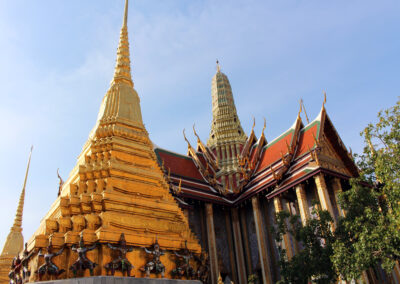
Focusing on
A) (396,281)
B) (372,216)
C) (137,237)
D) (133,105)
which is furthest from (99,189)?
(396,281)

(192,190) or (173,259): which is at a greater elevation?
(192,190)

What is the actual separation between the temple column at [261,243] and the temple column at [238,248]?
126 cm

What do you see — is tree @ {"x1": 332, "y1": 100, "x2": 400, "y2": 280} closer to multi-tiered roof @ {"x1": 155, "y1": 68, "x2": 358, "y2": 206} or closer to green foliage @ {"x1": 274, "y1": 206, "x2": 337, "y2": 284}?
green foliage @ {"x1": 274, "y1": 206, "x2": 337, "y2": 284}

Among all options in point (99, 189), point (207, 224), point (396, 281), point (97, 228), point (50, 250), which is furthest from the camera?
point (207, 224)

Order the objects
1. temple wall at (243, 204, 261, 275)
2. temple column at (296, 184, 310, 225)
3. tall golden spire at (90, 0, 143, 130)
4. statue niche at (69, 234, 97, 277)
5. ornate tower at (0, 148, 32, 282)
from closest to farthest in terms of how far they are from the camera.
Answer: statue niche at (69, 234, 97, 277) → tall golden spire at (90, 0, 143, 130) → temple column at (296, 184, 310, 225) → temple wall at (243, 204, 261, 275) → ornate tower at (0, 148, 32, 282)

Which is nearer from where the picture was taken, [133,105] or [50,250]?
[50,250]

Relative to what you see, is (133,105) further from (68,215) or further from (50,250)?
(50,250)

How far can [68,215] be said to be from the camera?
28.2 feet

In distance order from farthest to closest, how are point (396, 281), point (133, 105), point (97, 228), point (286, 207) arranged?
point (286, 207) → point (396, 281) → point (133, 105) → point (97, 228)

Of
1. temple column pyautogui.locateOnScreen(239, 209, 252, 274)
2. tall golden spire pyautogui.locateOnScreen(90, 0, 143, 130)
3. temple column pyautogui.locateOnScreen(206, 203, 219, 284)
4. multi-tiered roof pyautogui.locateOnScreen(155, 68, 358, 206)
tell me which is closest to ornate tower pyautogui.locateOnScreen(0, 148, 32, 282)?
multi-tiered roof pyautogui.locateOnScreen(155, 68, 358, 206)

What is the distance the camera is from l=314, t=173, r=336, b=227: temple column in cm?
1402

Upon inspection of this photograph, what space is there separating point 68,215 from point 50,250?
3.89 ft

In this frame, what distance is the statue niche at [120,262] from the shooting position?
7.45 metres

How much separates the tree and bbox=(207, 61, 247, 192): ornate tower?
10018 millimetres
